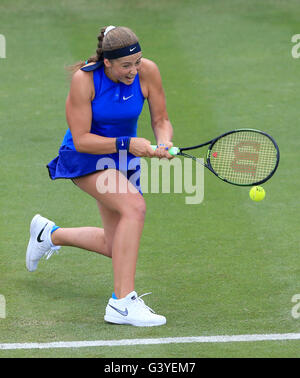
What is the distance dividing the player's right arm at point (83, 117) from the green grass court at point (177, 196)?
1.17 metres

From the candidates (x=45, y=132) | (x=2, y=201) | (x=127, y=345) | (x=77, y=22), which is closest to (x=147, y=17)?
(x=77, y=22)

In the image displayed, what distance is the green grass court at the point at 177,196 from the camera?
Answer: 253 inches

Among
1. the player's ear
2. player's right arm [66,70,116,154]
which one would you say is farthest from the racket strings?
the player's ear

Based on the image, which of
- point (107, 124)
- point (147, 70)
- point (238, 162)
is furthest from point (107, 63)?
point (238, 162)

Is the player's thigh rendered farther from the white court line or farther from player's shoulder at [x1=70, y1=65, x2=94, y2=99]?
the white court line

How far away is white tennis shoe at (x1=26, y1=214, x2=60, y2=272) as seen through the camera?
7.29 m

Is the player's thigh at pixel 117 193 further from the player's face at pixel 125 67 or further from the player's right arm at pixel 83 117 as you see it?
the player's face at pixel 125 67

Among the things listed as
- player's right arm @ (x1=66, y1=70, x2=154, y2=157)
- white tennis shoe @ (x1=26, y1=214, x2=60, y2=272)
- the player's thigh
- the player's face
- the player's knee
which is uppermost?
the player's face

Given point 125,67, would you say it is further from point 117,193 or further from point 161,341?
point 161,341

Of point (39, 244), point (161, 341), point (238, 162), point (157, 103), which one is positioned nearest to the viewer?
point (161, 341)

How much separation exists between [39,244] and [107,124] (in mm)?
1219

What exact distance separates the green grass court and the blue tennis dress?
37.9 inches

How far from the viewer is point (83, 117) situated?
6.48 metres
